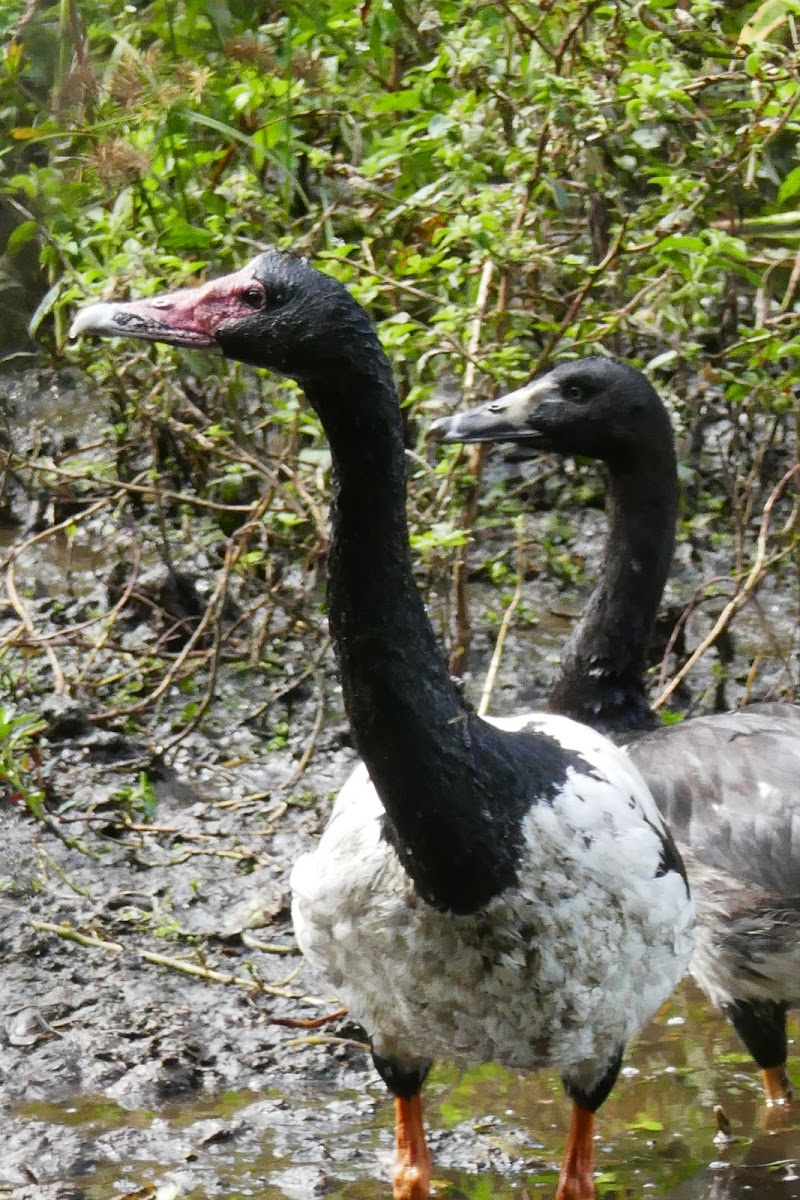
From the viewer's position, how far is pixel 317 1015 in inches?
204

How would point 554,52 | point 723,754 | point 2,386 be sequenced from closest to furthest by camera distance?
point 723,754
point 554,52
point 2,386

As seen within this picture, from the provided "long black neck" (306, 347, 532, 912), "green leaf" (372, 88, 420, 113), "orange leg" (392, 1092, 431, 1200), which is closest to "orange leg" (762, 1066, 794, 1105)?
"orange leg" (392, 1092, 431, 1200)

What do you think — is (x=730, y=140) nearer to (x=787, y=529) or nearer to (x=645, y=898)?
(x=787, y=529)

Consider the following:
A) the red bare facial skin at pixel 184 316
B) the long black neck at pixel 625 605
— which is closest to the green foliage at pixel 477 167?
the long black neck at pixel 625 605

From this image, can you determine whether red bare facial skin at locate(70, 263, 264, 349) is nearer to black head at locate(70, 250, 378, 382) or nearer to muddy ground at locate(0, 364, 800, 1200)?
black head at locate(70, 250, 378, 382)

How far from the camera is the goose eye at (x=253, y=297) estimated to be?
3.43 m

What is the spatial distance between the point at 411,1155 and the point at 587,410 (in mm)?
2532

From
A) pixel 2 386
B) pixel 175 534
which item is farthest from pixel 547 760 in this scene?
pixel 2 386

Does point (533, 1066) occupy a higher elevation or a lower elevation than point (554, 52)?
lower

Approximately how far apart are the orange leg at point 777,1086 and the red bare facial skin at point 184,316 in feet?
9.42

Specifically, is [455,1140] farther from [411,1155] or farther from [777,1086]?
Result: [777,1086]

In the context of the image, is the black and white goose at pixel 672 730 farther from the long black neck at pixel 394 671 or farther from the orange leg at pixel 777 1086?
the long black neck at pixel 394 671

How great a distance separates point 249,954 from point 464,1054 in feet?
5.63

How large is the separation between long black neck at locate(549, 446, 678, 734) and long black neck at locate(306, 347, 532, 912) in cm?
193
